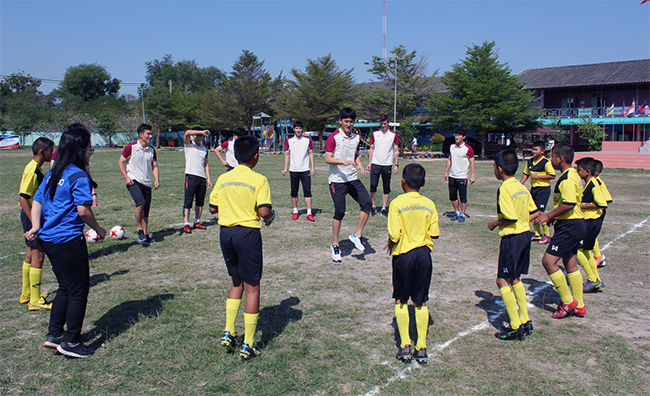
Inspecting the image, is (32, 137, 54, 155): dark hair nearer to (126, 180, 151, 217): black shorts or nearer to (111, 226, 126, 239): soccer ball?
(126, 180, 151, 217): black shorts

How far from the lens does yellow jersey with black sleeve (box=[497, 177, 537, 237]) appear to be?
4219mm

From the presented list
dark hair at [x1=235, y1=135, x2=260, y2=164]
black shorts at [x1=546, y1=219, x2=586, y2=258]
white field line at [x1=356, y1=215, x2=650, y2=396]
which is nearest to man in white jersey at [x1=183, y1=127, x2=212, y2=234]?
dark hair at [x1=235, y1=135, x2=260, y2=164]

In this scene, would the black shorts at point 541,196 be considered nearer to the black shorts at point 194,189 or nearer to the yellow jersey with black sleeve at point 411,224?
the yellow jersey with black sleeve at point 411,224

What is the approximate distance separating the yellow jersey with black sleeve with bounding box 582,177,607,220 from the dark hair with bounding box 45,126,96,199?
551cm

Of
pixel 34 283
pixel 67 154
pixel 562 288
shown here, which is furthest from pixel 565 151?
pixel 34 283

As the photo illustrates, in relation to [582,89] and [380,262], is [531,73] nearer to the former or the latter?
[582,89]

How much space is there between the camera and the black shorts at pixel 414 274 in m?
3.79

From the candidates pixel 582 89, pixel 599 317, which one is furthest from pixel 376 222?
pixel 582 89

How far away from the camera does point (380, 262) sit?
22.1 ft

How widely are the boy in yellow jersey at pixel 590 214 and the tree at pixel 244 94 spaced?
52816mm

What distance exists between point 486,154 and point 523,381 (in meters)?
37.1

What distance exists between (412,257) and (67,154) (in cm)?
309

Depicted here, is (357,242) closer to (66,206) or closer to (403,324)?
(403,324)

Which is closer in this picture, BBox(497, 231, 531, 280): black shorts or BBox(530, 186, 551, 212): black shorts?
BBox(497, 231, 531, 280): black shorts
